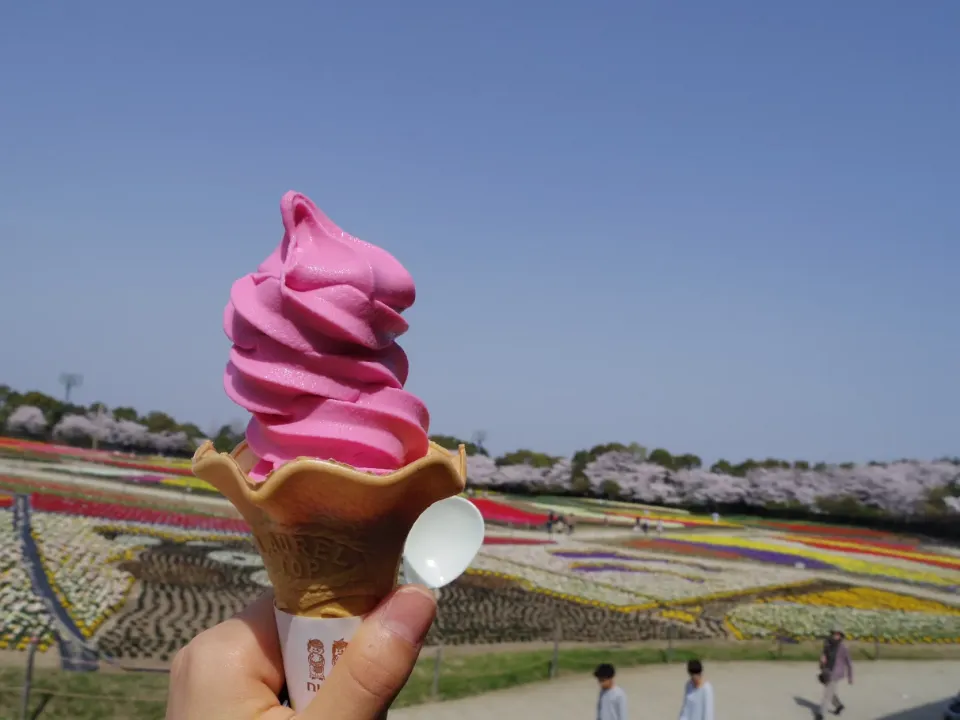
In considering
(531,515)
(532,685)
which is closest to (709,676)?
(532,685)

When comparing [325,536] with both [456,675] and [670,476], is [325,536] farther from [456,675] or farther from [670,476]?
[670,476]

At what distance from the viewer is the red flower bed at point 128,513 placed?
1862cm

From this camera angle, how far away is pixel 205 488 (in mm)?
27547

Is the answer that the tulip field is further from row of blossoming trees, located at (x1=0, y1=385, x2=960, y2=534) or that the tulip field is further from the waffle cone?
row of blossoming trees, located at (x1=0, y1=385, x2=960, y2=534)

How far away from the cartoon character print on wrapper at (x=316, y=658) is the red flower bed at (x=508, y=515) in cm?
2595

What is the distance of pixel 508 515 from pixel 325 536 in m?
28.2

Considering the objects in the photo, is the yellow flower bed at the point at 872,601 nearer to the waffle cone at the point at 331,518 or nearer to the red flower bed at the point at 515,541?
the red flower bed at the point at 515,541

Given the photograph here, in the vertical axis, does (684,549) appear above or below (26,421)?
below

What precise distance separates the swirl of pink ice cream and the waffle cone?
186mm

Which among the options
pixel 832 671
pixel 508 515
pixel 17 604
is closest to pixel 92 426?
pixel 508 515

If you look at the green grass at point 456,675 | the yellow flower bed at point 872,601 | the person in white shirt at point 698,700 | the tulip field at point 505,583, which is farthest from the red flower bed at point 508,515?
the person in white shirt at point 698,700

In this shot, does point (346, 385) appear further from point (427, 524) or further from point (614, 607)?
point (614, 607)

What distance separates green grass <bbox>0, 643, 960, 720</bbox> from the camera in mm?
7422

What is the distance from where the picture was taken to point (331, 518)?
2.28m
